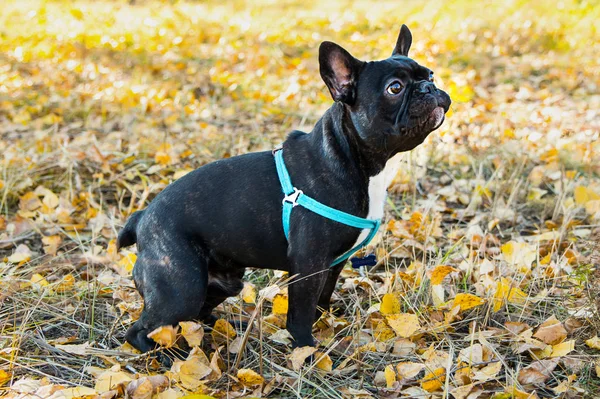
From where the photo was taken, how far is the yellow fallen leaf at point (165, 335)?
9.80 ft

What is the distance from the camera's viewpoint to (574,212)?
4.38 meters

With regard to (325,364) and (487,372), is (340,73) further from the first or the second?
(487,372)

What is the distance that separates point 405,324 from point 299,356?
559mm

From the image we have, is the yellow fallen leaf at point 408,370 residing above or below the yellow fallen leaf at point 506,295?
below

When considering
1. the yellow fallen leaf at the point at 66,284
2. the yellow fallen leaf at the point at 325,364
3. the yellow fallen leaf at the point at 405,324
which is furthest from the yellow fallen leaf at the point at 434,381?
the yellow fallen leaf at the point at 66,284

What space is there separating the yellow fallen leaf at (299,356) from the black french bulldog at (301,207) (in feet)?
0.43

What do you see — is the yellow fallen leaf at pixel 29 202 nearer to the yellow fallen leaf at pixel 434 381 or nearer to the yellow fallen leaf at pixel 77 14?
the yellow fallen leaf at pixel 434 381

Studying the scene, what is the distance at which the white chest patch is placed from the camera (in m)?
3.06

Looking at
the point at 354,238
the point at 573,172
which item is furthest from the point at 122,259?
the point at 573,172

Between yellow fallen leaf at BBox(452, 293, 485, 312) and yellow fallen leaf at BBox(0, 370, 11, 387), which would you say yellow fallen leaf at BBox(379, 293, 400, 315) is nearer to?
yellow fallen leaf at BBox(452, 293, 485, 312)

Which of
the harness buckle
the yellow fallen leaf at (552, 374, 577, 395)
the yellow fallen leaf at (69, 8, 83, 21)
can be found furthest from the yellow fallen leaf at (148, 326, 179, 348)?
the yellow fallen leaf at (69, 8, 83, 21)

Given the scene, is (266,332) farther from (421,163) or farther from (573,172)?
(573,172)

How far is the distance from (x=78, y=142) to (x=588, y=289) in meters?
4.54

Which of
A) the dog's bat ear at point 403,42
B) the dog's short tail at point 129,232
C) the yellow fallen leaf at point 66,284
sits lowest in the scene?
the yellow fallen leaf at point 66,284
